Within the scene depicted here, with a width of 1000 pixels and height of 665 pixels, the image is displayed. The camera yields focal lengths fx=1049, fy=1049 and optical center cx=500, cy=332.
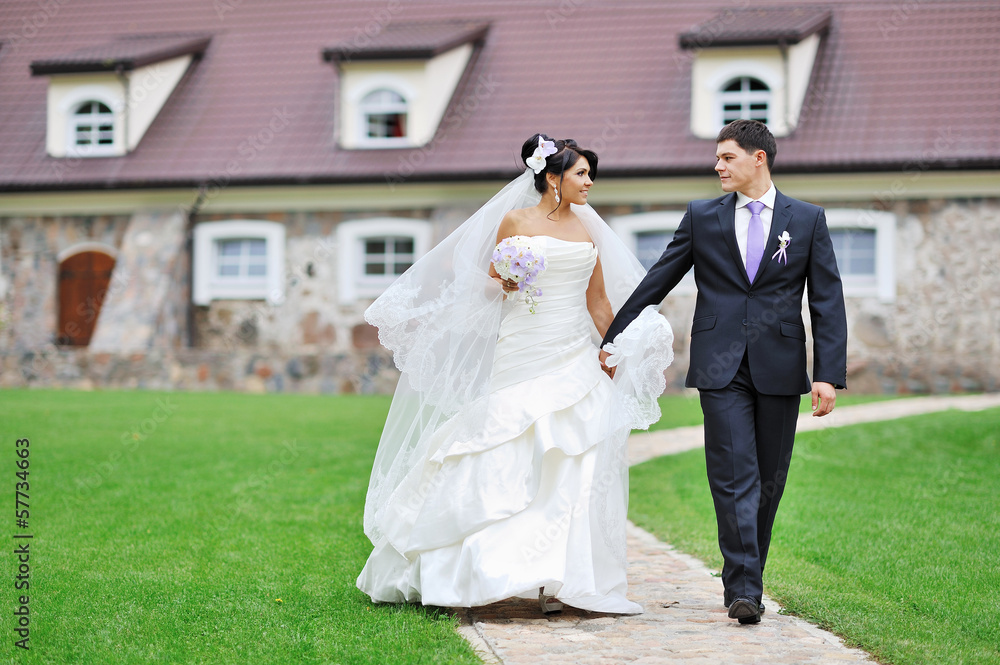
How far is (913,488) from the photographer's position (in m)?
8.02

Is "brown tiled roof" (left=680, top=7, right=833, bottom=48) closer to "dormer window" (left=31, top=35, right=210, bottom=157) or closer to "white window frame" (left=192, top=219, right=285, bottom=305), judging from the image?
"white window frame" (left=192, top=219, right=285, bottom=305)

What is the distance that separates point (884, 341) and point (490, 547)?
42.3ft

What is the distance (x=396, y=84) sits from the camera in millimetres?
17578

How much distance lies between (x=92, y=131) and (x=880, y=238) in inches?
534

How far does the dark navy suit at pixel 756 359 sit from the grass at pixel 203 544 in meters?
1.28

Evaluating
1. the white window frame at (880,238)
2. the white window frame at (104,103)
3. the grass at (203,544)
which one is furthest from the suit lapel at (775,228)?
the white window frame at (104,103)

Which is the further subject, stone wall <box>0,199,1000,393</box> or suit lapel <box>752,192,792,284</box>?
stone wall <box>0,199,1000,393</box>

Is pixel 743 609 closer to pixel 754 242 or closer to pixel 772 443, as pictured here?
pixel 772 443

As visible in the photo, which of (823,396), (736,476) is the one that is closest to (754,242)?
(823,396)

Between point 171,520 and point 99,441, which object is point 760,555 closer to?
point 171,520

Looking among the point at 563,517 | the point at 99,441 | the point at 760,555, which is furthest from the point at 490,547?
the point at 99,441

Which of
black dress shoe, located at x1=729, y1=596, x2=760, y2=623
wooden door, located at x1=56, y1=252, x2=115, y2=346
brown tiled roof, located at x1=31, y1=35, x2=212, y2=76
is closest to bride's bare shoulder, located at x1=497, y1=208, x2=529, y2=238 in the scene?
black dress shoe, located at x1=729, y1=596, x2=760, y2=623

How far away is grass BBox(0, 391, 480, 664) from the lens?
413 centimetres

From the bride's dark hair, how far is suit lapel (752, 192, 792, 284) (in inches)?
33.9
